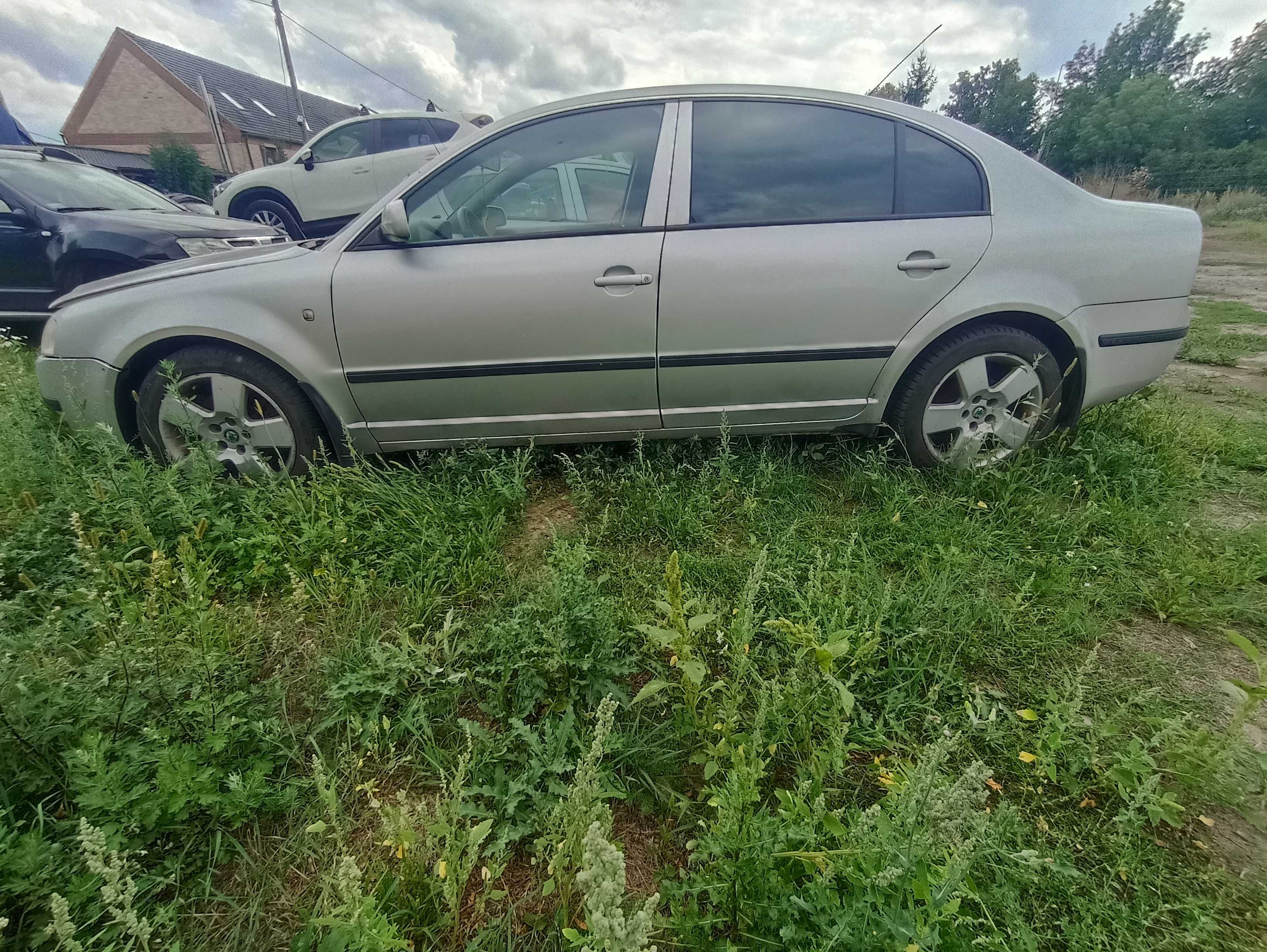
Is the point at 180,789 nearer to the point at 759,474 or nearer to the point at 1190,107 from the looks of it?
the point at 759,474

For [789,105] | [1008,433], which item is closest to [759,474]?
[1008,433]

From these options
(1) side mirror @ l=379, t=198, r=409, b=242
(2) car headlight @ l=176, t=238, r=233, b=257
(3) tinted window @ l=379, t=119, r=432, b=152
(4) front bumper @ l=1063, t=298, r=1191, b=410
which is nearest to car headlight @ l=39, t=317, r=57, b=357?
(1) side mirror @ l=379, t=198, r=409, b=242

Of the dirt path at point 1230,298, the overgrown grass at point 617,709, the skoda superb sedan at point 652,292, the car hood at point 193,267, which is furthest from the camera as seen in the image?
the dirt path at point 1230,298

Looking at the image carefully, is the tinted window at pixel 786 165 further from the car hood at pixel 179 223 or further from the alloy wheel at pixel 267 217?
the alloy wheel at pixel 267 217

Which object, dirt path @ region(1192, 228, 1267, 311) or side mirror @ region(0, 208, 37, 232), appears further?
dirt path @ region(1192, 228, 1267, 311)

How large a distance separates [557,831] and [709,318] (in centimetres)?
185

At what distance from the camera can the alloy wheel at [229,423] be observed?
7.91 ft

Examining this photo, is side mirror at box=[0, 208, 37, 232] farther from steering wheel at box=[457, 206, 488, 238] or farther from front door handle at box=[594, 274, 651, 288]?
front door handle at box=[594, 274, 651, 288]

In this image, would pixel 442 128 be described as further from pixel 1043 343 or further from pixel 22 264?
pixel 1043 343

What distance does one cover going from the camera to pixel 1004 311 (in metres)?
2.42

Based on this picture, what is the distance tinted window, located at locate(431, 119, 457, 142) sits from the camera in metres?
8.34

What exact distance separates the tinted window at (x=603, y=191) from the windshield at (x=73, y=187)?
4.83 meters

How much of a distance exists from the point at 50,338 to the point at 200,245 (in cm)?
259

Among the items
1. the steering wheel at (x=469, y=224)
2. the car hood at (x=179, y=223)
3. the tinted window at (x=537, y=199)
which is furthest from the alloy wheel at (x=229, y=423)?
the car hood at (x=179, y=223)
